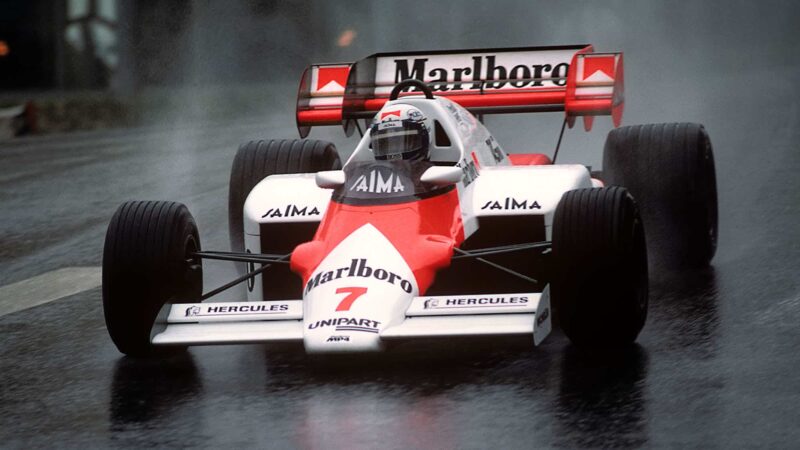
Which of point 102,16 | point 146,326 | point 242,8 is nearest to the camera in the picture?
point 146,326

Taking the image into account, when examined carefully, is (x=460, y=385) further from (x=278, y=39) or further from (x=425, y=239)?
(x=278, y=39)

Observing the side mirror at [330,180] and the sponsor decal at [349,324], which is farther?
the side mirror at [330,180]

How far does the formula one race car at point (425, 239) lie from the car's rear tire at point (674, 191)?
0.03 feet

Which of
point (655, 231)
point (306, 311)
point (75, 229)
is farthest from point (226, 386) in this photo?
point (75, 229)

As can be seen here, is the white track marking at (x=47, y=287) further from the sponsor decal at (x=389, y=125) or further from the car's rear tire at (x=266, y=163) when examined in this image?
the sponsor decal at (x=389, y=125)

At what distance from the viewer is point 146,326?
745 cm

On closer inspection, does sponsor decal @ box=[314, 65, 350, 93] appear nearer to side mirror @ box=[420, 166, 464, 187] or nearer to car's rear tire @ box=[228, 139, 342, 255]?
car's rear tire @ box=[228, 139, 342, 255]

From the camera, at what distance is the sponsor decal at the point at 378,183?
Answer: 7.91 metres

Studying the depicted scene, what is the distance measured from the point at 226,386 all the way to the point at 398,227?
3.87ft

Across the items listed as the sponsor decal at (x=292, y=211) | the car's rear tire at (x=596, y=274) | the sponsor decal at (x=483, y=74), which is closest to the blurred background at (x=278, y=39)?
the sponsor decal at (x=483, y=74)

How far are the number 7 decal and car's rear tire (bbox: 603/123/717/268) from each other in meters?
2.90

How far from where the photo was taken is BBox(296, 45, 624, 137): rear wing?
10469 mm

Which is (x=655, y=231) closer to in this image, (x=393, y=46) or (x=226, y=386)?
(x=226, y=386)

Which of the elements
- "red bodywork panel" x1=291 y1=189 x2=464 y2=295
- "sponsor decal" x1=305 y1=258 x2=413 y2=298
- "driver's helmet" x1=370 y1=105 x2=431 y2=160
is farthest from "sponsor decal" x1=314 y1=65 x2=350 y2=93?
"sponsor decal" x1=305 y1=258 x2=413 y2=298
